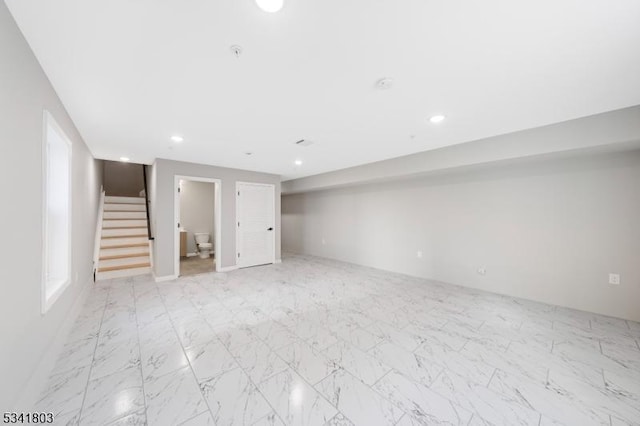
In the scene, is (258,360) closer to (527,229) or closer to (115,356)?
(115,356)

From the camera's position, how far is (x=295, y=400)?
63.4 inches

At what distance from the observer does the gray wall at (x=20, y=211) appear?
1226 mm

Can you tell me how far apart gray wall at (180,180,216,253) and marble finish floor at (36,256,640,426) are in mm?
3801

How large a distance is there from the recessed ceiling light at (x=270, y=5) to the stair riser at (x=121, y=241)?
5826 millimetres

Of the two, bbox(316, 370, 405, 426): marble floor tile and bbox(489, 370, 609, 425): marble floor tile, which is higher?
bbox(316, 370, 405, 426): marble floor tile

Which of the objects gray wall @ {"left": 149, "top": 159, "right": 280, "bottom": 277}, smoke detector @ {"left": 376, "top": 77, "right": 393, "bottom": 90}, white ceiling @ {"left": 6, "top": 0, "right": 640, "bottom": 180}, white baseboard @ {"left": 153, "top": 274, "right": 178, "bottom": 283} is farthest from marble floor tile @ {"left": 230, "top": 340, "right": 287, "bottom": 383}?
gray wall @ {"left": 149, "top": 159, "right": 280, "bottom": 277}

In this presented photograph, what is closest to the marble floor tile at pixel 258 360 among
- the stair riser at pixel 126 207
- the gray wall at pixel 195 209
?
the gray wall at pixel 195 209

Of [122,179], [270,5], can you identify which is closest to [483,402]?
[270,5]

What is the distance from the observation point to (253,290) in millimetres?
3910

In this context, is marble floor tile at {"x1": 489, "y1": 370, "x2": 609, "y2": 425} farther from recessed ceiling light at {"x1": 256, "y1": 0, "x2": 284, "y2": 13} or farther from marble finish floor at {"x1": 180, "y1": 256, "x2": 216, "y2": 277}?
marble finish floor at {"x1": 180, "y1": 256, "x2": 216, "y2": 277}

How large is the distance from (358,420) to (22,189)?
2509 millimetres

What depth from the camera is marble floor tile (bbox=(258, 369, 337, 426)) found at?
4.83ft

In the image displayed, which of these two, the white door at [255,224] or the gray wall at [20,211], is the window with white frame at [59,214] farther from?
the white door at [255,224]

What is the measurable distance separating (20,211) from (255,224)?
4346mm
